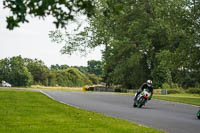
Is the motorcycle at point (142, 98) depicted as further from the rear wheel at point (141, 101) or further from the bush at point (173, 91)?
the bush at point (173, 91)

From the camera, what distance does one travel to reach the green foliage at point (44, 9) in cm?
439

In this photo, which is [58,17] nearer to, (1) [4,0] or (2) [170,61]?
(1) [4,0]

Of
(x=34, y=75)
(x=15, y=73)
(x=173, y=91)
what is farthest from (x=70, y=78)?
(x=173, y=91)

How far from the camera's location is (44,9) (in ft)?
14.9

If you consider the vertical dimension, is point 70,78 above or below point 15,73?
below

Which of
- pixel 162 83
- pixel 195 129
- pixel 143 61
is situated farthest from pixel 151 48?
pixel 195 129

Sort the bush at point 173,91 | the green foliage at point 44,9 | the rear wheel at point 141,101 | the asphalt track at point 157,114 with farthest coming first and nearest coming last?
the bush at point 173,91
the rear wheel at point 141,101
the asphalt track at point 157,114
the green foliage at point 44,9

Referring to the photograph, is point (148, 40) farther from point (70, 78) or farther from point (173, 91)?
point (70, 78)

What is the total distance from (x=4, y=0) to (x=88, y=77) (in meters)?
95.4

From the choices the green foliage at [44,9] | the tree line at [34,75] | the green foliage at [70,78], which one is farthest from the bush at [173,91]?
the green foliage at [44,9]

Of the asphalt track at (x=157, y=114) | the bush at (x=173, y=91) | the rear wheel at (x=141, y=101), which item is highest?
the bush at (x=173, y=91)

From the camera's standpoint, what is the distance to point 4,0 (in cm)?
461

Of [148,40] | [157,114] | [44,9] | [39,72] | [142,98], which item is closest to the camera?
[44,9]

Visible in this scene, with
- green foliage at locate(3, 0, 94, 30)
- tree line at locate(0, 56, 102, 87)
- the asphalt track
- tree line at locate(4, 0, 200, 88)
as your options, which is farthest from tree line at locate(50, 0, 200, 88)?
green foliage at locate(3, 0, 94, 30)
